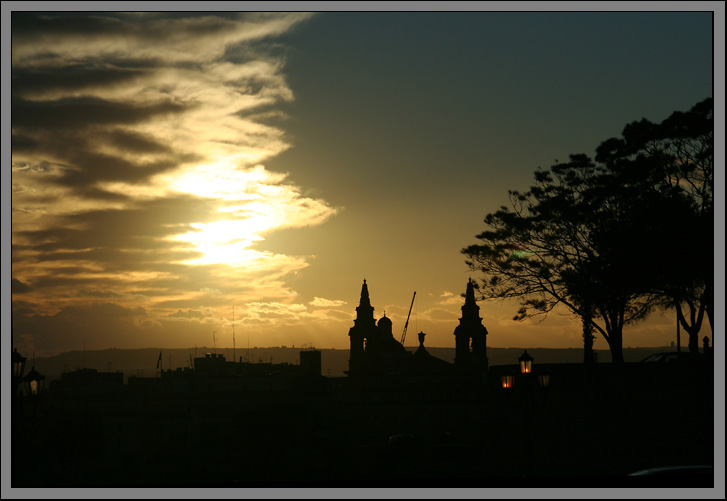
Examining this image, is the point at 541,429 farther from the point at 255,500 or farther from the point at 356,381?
the point at 356,381

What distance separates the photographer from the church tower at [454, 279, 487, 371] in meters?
66.5

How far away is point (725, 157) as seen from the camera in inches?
784

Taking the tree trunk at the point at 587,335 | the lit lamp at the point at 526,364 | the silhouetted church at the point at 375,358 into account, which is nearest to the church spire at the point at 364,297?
the silhouetted church at the point at 375,358

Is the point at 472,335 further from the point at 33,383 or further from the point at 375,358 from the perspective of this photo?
the point at 33,383

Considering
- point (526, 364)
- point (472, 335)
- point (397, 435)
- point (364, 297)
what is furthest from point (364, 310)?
point (526, 364)

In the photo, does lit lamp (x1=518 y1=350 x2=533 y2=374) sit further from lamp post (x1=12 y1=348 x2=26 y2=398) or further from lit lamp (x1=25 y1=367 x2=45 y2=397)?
lamp post (x1=12 y1=348 x2=26 y2=398)

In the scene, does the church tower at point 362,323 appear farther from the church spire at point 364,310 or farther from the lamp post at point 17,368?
the lamp post at point 17,368

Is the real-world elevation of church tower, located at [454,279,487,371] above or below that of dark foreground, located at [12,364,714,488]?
above

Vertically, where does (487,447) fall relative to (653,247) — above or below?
below

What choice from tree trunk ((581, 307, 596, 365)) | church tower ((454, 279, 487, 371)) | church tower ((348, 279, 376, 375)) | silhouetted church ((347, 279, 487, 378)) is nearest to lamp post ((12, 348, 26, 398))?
tree trunk ((581, 307, 596, 365))

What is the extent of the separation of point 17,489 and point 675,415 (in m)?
25.0

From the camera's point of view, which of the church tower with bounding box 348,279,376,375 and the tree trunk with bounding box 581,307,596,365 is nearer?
the tree trunk with bounding box 581,307,596,365

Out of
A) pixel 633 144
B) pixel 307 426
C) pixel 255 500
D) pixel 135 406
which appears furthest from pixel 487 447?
pixel 135 406

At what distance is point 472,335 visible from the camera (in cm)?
6775
